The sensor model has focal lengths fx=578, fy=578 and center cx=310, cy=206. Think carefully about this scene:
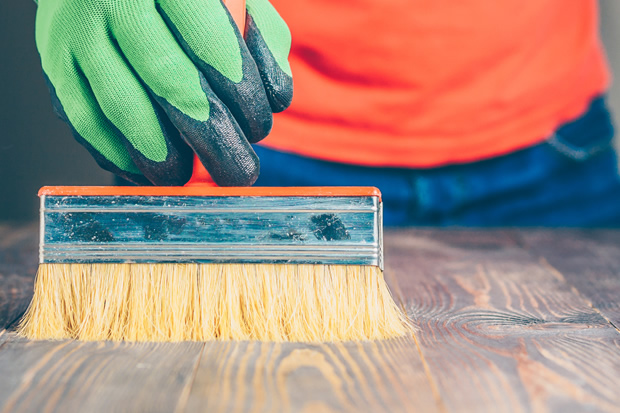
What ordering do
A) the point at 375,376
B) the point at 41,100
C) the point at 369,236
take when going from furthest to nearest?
the point at 41,100 → the point at 369,236 → the point at 375,376

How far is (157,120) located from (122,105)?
5cm

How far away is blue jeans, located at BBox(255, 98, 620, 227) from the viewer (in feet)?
5.11

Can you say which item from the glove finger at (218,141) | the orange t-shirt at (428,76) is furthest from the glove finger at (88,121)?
the orange t-shirt at (428,76)

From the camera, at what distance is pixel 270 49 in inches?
33.3

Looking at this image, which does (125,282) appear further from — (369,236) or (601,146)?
(601,146)

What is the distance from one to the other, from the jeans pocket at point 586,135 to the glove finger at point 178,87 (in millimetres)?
1146

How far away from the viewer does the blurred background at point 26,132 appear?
190 cm

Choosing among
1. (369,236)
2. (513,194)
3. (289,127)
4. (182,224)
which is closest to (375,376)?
(369,236)

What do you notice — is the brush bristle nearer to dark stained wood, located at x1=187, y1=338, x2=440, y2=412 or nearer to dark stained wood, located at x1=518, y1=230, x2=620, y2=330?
dark stained wood, located at x1=187, y1=338, x2=440, y2=412

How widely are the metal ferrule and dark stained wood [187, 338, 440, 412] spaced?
4.8 inches

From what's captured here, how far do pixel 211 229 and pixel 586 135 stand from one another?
4.26ft

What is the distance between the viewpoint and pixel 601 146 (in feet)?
5.45

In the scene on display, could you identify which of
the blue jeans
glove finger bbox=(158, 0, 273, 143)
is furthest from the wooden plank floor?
the blue jeans

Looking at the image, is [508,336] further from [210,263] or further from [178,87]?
[178,87]
